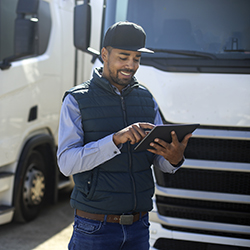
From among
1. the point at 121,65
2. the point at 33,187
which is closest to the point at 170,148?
the point at 121,65

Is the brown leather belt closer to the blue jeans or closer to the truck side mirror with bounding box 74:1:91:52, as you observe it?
the blue jeans

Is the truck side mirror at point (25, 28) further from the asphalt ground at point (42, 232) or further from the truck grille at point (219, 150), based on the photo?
the truck grille at point (219, 150)

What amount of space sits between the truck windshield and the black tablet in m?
1.53

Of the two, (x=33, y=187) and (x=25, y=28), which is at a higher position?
(x=25, y=28)

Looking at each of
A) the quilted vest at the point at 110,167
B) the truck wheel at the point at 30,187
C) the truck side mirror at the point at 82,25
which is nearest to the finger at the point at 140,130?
the quilted vest at the point at 110,167

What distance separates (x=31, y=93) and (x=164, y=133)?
3.18m

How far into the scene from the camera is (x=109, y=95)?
256 centimetres

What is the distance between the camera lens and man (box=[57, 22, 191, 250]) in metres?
2.37

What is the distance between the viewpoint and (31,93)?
17.0ft

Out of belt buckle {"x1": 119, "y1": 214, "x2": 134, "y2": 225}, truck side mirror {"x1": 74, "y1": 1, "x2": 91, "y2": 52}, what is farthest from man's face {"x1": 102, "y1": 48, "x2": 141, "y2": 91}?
truck side mirror {"x1": 74, "y1": 1, "x2": 91, "y2": 52}

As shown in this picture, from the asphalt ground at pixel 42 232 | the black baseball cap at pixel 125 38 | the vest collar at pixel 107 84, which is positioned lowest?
the asphalt ground at pixel 42 232

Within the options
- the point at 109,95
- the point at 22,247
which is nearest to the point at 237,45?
the point at 109,95

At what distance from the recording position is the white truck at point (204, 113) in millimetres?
3586

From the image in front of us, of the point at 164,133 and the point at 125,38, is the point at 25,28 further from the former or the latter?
the point at 164,133
